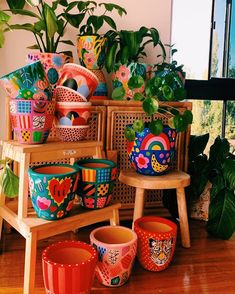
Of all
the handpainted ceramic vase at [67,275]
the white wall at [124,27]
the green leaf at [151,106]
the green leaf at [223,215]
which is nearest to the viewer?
the handpainted ceramic vase at [67,275]

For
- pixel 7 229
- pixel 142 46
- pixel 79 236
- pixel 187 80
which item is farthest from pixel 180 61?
pixel 7 229

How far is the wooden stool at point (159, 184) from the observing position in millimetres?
1318

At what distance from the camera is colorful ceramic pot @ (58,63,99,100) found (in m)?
1.15

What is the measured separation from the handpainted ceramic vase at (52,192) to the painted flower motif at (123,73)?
0.65 m

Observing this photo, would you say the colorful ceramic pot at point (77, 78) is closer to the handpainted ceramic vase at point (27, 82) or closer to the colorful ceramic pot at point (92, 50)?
the handpainted ceramic vase at point (27, 82)

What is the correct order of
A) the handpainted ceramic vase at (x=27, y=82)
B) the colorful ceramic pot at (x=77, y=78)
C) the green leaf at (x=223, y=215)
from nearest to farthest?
the handpainted ceramic vase at (x=27, y=82) → the colorful ceramic pot at (x=77, y=78) → the green leaf at (x=223, y=215)

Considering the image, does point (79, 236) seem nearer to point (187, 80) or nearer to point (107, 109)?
point (107, 109)

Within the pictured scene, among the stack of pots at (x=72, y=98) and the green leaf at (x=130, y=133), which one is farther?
the green leaf at (x=130, y=133)

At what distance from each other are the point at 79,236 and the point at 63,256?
0.43m

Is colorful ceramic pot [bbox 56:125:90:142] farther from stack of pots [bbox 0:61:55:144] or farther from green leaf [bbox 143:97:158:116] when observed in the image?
green leaf [bbox 143:97:158:116]

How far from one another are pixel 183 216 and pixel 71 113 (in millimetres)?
655

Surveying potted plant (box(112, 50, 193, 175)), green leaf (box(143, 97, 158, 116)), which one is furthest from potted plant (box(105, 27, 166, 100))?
green leaf (box(143, 97, 158, 116))

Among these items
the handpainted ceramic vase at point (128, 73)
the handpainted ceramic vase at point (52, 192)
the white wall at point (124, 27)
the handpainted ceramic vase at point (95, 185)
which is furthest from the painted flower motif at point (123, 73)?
the handpainted ceramic vase at point (52, 192)

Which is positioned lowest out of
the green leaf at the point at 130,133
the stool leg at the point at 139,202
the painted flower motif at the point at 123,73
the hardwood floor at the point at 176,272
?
the hardwood floor at the point at 176,272
